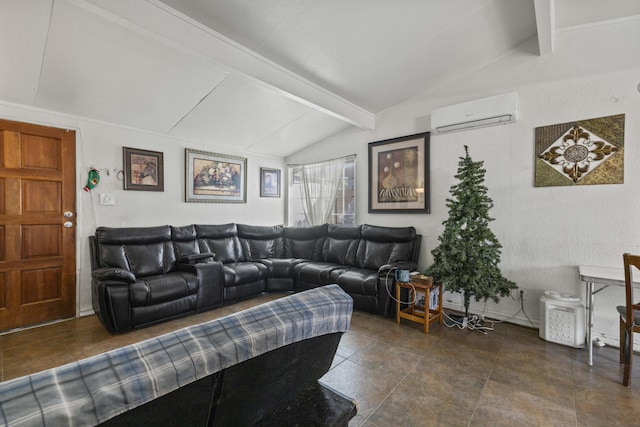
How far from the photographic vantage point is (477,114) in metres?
3.35

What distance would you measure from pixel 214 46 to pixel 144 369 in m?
2.71

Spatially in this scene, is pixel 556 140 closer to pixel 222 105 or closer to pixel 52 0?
pixel 222 105

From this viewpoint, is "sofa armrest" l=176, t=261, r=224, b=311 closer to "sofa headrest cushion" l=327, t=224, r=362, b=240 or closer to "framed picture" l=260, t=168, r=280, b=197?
"sofa headrest cushion" l=327, t=224, r=362, b=240

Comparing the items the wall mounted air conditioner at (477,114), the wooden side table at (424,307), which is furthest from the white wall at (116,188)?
the wall mounted air conditioner at (477,114)

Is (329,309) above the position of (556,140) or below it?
below

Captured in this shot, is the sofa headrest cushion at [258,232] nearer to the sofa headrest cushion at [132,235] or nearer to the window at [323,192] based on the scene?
the window at [323,192]

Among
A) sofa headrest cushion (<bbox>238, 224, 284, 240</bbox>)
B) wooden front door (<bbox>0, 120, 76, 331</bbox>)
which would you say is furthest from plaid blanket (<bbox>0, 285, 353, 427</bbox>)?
sofa headrest cushion (<bbox>238, 224, 284, 240</bbox>)

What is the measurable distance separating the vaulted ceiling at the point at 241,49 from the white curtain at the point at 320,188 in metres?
1.32

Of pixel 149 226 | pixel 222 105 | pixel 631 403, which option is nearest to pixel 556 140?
pixel 631 403

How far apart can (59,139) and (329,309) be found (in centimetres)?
382

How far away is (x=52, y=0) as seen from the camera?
1.97 meters

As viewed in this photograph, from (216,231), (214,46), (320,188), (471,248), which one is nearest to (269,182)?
(320,188)

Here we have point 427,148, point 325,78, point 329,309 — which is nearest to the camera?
point 329,309

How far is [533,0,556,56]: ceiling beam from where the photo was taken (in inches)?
91.3
